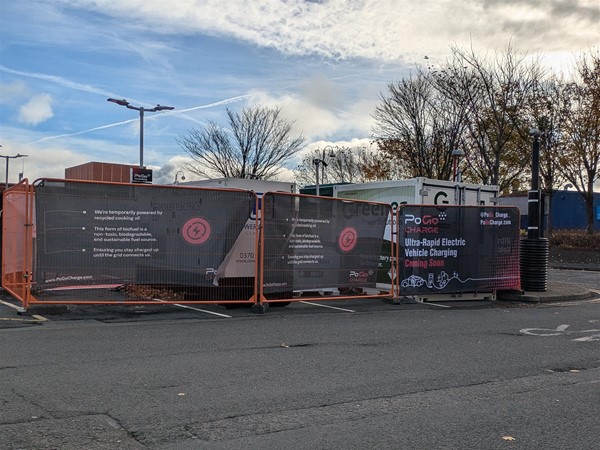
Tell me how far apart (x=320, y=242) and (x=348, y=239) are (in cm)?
77

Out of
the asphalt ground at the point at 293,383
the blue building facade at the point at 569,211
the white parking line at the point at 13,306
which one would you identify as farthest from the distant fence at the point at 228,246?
the blue building facade at the point at 569,211

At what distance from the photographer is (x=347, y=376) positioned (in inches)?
264

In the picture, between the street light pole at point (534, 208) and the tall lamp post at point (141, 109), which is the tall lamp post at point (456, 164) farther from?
the tall lamp post at point (141, 109)

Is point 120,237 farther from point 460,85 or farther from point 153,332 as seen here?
point 460,85

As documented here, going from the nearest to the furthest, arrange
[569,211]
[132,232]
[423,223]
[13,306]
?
[132,232]
[13,306]
[423,223]
[569,211]

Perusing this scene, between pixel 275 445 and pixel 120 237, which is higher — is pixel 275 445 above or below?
below

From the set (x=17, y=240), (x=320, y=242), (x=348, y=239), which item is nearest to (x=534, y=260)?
(x=348, y=239)

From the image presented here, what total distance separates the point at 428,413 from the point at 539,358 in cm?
319

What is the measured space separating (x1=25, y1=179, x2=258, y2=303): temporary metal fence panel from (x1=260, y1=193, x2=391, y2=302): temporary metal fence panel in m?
0.39

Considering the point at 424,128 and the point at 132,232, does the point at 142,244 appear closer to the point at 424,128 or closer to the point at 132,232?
the point at 132,232

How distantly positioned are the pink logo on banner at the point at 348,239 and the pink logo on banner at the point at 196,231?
2877 mm

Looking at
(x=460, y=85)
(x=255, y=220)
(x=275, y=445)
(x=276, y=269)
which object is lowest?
(x=275, y=445)

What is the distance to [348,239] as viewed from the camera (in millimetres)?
12742

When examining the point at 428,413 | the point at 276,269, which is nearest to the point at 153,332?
the point at 276,269
